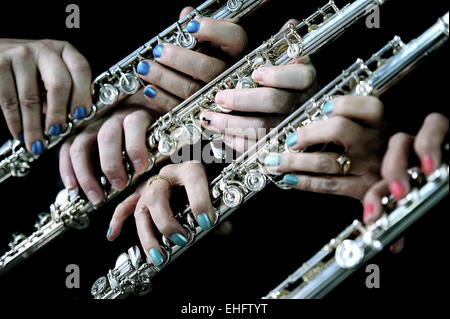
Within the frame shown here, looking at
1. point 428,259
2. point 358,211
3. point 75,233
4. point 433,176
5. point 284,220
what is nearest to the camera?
point 433,176

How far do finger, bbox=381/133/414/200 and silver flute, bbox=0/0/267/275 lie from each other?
461mm

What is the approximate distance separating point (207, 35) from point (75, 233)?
565 millimetres

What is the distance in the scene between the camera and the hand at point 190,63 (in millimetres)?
819

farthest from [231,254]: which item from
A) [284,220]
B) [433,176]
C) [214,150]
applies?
[433,176]

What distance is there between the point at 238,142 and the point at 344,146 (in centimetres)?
24

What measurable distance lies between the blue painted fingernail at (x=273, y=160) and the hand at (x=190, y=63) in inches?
9.9

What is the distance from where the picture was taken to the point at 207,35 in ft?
2.70

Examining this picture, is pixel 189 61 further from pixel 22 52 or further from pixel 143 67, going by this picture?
pixel 22 52

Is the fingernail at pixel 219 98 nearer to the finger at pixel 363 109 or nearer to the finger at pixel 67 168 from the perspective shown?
the finger at pixel 363 109

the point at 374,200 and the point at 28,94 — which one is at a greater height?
the point at 28,94

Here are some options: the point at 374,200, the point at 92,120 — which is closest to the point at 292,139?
the point at 374,200

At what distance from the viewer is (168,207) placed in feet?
2.48

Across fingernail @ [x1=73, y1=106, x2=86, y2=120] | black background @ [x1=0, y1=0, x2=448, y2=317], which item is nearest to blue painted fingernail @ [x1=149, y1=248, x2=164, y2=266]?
black background @ [x1=0, y1=0, x2=448, y2=317]
